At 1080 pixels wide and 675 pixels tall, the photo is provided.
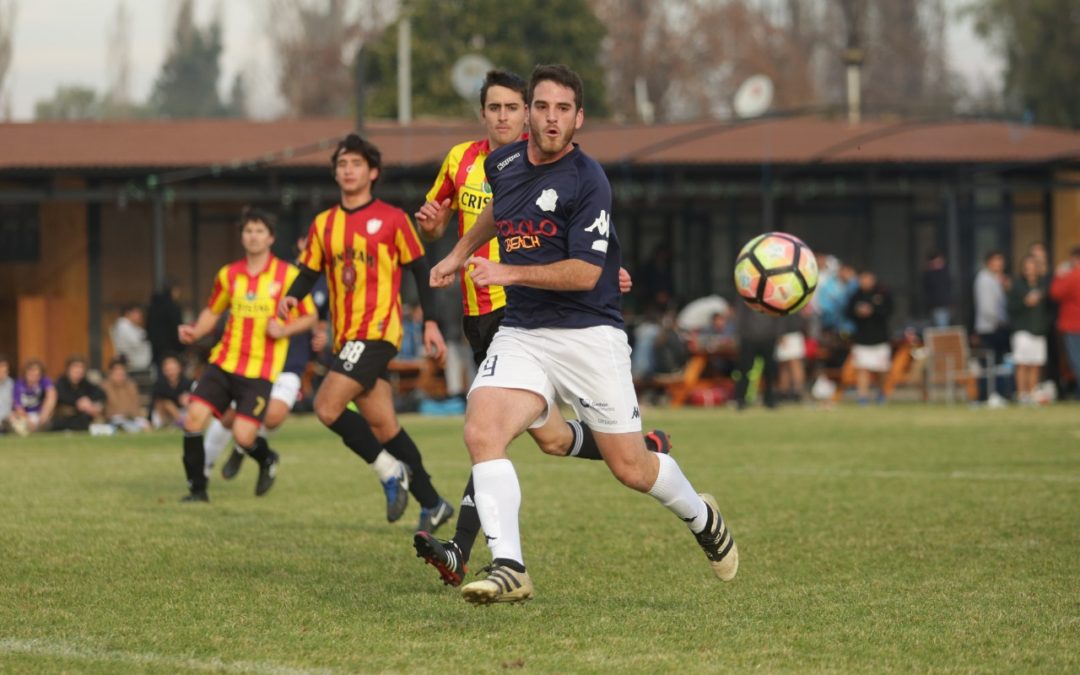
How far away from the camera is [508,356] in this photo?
6.43 meters

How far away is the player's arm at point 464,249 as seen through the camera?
6.49m

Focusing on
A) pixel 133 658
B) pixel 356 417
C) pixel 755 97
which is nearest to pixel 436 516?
pixel 356 417

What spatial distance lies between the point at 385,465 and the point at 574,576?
248 cm

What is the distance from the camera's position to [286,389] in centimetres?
1127

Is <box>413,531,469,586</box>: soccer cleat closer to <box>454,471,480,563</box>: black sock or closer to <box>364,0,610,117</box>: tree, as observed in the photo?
<box>454,471,480,563</box>: black sock

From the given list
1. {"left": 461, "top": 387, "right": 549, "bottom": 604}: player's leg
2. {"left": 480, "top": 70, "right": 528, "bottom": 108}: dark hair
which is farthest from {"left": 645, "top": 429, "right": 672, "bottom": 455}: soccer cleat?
{"left": 480, "top": 70, "right": 528, "bottom": 108}: dark hair

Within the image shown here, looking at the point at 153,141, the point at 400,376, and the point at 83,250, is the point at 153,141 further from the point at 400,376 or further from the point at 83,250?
the point at 400,376

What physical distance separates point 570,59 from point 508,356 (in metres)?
39.6

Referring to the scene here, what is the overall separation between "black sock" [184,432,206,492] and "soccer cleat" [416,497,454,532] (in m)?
2.18

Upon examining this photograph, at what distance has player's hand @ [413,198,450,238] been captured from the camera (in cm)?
739

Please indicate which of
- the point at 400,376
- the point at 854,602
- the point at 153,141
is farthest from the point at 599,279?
the point at 153,141

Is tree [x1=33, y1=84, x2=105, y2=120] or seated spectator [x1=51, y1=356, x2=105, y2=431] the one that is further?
tree [x1=33, y1=84, x2=105, y2=120]

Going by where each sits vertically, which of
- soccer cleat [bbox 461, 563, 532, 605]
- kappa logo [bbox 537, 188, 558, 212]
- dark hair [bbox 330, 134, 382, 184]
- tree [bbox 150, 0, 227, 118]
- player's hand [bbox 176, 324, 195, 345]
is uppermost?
tree [bbox 150, 0, 227, 118]

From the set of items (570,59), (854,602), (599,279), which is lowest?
(854,602)
